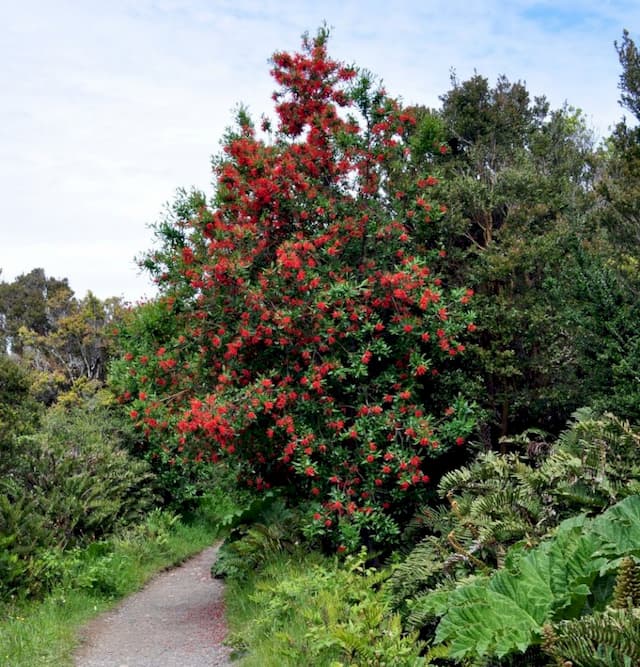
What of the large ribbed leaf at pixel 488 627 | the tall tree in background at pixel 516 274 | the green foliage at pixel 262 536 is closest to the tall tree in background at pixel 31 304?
the green foliage at pixel 262 536

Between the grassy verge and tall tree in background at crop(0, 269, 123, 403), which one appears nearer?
the grassy verge

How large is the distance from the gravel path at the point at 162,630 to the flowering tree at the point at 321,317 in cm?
155

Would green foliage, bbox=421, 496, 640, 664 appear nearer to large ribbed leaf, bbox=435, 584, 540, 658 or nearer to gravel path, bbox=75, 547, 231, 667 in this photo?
large ribbed leaf, bbox=435, 584, 540, 658

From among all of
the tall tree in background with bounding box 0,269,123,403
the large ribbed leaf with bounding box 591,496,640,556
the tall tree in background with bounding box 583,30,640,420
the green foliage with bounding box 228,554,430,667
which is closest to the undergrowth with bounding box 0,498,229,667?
the green foliage with bounding box 228,554,430,667

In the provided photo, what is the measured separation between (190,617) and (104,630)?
963 mm

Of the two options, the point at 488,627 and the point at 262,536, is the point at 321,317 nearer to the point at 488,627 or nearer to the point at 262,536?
the point at 262,536

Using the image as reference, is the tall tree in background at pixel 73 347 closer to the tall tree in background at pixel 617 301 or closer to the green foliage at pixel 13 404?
the green foliage at pixel 13 404

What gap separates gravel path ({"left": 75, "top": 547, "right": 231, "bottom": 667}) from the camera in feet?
21.6

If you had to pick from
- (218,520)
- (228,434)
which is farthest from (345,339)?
(218,520)

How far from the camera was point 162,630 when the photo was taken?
7578mm

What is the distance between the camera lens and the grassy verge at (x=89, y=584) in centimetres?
648

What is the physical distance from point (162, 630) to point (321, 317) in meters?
3.91

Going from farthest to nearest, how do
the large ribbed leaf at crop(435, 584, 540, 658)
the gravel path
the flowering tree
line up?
the flowering tree, the gravel path, the large ribbed leaf at crop(435, 584, 540, 658)

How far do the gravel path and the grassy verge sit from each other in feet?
0.66
